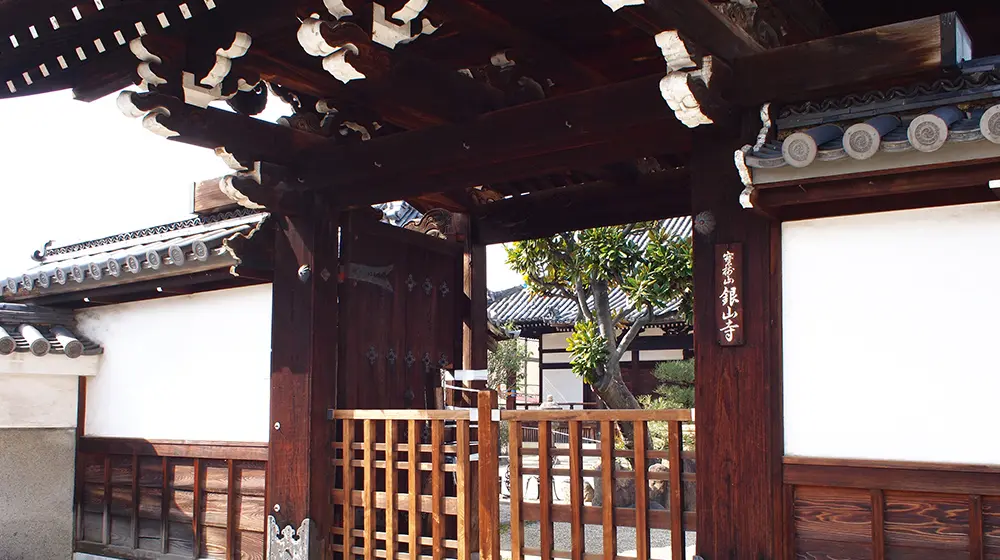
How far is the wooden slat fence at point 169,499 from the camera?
700cm

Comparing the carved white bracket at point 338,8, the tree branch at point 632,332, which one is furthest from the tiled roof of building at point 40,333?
the tree branch at point 632,332

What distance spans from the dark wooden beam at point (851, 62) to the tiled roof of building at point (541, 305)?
14978mm

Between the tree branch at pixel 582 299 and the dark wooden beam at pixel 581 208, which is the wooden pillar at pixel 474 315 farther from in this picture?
the tree branch at pixel 582 299

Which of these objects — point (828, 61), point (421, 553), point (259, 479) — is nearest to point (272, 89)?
point (259, 479)

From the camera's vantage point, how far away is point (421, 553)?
6184 millimetres

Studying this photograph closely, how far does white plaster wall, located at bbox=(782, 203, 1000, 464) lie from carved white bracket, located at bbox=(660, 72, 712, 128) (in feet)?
2.51

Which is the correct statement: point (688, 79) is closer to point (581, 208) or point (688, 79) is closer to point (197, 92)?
point (197, 92)

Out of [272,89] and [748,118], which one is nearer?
[748,118]

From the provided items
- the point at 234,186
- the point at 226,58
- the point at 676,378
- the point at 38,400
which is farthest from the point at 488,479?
the point at 676,378

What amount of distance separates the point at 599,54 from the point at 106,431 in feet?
18.3

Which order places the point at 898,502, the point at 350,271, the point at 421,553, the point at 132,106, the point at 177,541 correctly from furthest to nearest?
1. the point at 177,541
2. the point at 350,271
3. the point at 421,553
4. the point at 132,106
5. the point at 898,502

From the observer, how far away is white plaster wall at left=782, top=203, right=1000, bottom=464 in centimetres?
415

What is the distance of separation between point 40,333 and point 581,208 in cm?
508

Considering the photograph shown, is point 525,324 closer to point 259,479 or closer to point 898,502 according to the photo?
point 259,479
